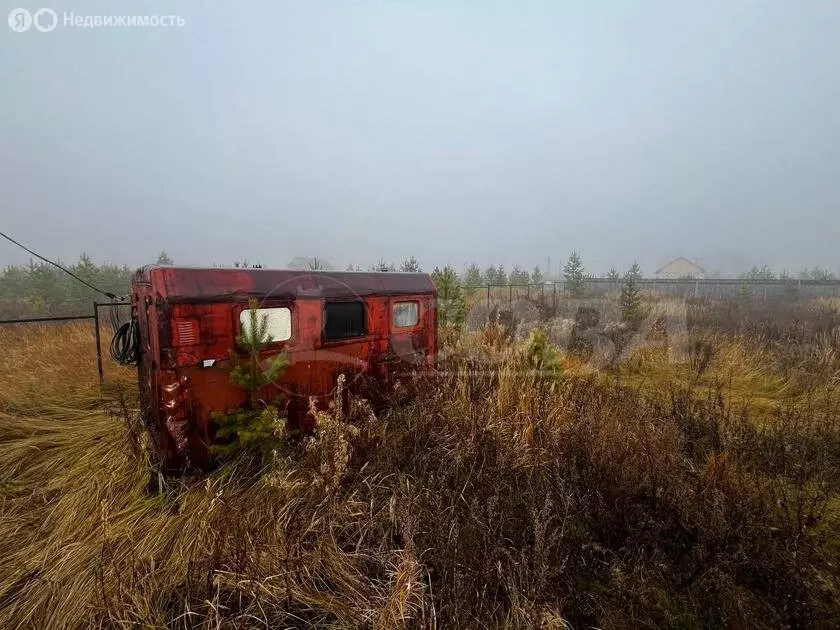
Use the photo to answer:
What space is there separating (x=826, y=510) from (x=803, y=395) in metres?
4.56

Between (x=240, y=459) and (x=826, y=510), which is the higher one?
(x=240, y=459)

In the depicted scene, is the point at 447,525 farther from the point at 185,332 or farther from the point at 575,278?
the point at 575,278

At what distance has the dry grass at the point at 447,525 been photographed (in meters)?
1.93

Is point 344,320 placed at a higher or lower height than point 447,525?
higher

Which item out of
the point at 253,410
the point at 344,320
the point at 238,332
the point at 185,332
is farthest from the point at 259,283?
the point at 253,410

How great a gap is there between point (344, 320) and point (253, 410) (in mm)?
1336

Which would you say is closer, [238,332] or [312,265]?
[238,332]

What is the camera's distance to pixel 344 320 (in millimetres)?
4047

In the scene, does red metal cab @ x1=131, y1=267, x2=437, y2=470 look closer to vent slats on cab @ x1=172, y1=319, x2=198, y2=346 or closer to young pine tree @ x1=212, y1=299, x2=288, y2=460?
vent slats on cab @ x1=172, y1=319, x2=198, y2=346

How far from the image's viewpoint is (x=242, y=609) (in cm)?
197

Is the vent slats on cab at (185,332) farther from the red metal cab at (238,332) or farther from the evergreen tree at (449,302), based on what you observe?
the evergreen tree at (449,302)

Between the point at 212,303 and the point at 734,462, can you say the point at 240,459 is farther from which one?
the point at 734,462

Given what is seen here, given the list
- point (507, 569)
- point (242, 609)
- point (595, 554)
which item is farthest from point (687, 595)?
point (242, 609)

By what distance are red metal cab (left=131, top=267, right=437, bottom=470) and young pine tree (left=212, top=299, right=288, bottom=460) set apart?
12 centimetres
